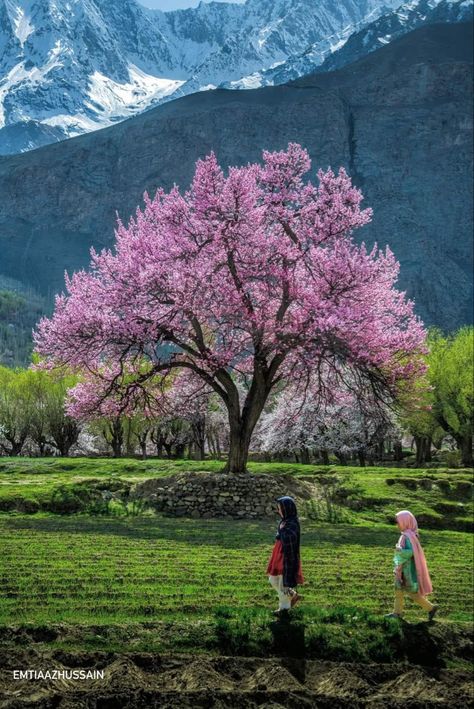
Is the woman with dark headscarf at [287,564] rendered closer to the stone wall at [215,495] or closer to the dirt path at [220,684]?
the dirt path at [220,684]

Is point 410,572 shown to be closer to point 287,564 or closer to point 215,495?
point 287,564

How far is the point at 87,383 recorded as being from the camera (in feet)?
109

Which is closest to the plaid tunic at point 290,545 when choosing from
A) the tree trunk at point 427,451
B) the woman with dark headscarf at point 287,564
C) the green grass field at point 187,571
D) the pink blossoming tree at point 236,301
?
the woman with dark headscarf at point 287,564

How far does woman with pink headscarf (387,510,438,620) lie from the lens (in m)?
13.6

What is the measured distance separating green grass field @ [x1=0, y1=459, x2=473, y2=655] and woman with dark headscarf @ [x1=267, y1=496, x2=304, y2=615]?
0.40 metres

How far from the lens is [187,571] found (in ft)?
53.8

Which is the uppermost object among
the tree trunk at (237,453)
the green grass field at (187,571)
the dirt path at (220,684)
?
the tree trunk at (237,453)

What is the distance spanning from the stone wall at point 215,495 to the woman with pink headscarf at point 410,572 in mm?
15454

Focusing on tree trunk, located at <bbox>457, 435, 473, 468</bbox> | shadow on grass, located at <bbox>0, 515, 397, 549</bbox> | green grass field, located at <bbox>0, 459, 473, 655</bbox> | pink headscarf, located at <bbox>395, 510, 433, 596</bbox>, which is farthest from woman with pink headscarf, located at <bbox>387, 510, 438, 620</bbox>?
tree trunk, located at <bbox>457, 435, 473, 468</bbox>

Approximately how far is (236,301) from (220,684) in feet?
75.0

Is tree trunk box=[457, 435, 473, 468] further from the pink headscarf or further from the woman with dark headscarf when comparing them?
the woman with dark headscarf

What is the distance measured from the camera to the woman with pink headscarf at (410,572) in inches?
537

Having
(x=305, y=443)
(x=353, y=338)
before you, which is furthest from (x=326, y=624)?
(x=305, y=443)

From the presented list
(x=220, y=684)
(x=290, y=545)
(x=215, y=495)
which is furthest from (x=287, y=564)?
(x=215, y=495)
